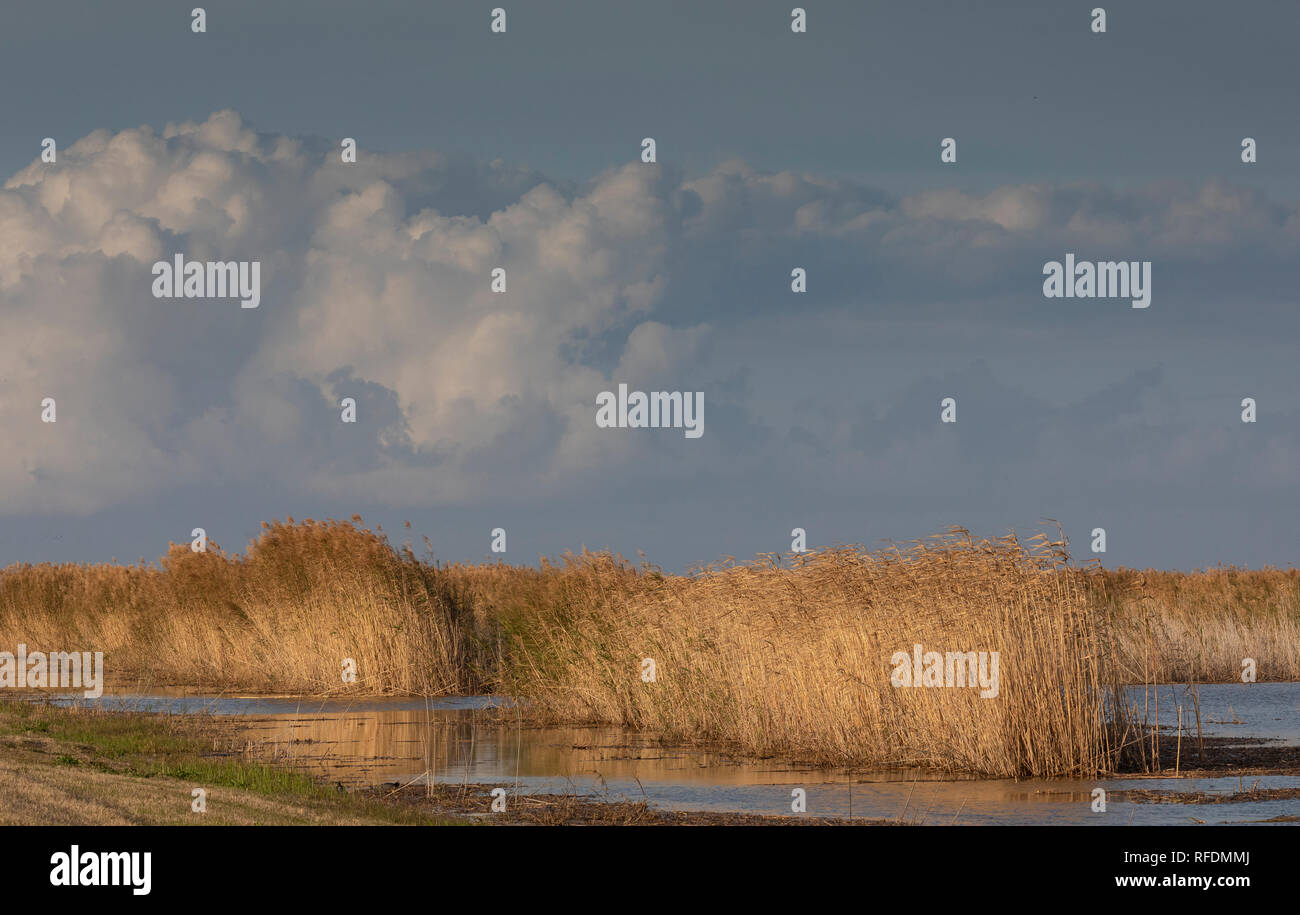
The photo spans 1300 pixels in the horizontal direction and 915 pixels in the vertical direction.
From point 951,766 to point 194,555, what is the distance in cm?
2413

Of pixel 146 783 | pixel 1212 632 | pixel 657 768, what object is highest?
pixel 1212 632

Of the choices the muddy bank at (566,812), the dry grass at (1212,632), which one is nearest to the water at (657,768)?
the muddy bank at (566,812)

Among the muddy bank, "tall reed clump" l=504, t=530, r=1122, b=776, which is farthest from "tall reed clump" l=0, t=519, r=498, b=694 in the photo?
the muddy bank

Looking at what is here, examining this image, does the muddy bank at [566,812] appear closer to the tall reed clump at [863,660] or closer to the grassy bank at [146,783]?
the grassy bank at [146,783]

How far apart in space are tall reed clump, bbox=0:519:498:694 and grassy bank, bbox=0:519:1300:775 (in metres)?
0.05

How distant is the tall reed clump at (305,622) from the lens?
1184 inches

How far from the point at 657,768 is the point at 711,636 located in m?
3.75

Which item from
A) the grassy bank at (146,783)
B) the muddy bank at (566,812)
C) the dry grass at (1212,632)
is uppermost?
the dry grass at (1212,632)

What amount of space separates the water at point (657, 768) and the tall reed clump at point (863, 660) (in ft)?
1.89

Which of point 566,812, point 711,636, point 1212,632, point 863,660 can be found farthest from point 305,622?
point 1212,632

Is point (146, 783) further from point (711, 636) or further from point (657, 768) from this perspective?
point (711, 636)

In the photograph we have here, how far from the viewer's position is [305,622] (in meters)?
31.3
